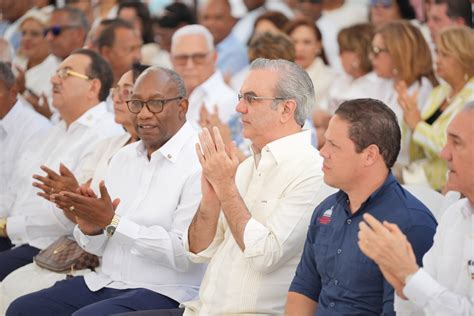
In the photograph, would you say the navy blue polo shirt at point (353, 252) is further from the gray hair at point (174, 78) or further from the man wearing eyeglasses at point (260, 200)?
the gray hair at point (174, 78)

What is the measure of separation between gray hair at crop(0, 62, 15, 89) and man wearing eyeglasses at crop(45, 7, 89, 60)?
1695 mm

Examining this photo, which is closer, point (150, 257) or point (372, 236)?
point (372, 236)

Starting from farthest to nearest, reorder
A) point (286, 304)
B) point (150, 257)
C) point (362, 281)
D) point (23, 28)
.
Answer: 1. point (23, 28)
2. point (150, 257)
3. point (286, 304)
4. point (362, 281)

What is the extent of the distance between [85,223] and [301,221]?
1118 mm

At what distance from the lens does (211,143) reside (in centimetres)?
366

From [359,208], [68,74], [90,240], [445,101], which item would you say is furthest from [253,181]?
[445,101]

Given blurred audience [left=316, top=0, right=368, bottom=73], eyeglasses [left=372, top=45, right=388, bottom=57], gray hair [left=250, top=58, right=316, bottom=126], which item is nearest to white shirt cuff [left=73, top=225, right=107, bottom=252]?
gray hair [left=250, top=58, right=316, bottom=126]

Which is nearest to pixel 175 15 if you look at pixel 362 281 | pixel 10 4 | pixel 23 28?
pixel 23 28

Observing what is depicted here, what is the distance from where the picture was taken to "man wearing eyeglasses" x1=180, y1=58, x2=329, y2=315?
143 inches

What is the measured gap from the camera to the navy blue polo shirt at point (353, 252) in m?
3.23

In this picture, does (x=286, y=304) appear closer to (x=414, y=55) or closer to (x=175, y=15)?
(x=414, y=55)

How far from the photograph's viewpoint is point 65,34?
791 centimetres

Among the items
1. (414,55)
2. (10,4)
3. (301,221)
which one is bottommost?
(10,4)

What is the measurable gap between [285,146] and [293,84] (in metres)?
0.26
